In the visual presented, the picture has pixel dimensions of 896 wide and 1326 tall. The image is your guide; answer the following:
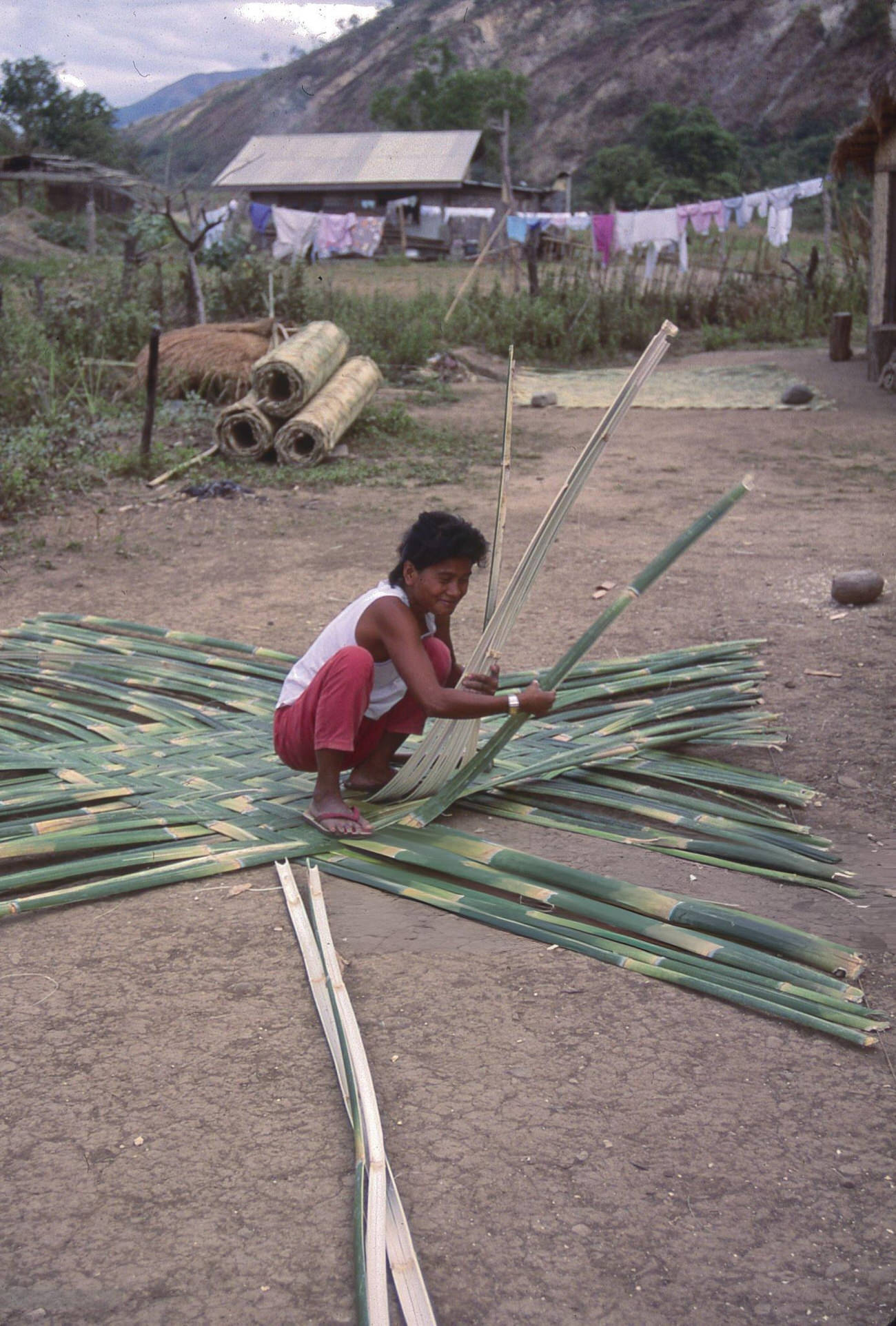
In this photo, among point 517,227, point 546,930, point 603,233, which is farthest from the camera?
point 517,227

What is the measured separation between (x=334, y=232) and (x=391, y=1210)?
75.9 ft

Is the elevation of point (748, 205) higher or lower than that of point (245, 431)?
higher

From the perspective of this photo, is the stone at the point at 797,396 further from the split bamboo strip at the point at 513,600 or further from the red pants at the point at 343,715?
the red pants at the point at 343,715

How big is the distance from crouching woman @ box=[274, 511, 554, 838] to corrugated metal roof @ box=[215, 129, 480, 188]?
1040 inches

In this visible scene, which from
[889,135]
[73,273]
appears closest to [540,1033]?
[889,135]

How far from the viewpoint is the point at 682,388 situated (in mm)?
10273

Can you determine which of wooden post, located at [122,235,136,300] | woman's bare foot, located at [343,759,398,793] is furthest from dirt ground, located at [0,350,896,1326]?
wooden post, located at [122,235,136,300]

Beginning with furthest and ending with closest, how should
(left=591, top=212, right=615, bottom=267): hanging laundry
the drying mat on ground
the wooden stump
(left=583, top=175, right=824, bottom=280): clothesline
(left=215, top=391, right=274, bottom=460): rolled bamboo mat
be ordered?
(left=591, top=212, right=615, bottom=267): hanging laundry, (left=583, top=175, right=824, bottom=280): clothesline, the wooden stump, the drying mat on ground, (left=215, top=391, right=274, bottom=460): rolled bamboo mat

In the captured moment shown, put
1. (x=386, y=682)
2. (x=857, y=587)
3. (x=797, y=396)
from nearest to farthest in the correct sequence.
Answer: (x=386, y=682) → (x=857, y=587) → (x=797, y=396)

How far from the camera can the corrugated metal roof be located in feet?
88.6

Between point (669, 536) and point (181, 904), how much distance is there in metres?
3.64

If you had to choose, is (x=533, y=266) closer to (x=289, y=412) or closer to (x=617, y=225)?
(x=617, y=225)

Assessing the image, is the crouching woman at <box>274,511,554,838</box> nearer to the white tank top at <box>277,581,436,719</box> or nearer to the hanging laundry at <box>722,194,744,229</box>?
the white tank top at <box>277,581,436,719</box>

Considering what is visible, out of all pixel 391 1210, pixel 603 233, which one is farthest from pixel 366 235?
pixel 391 1210
